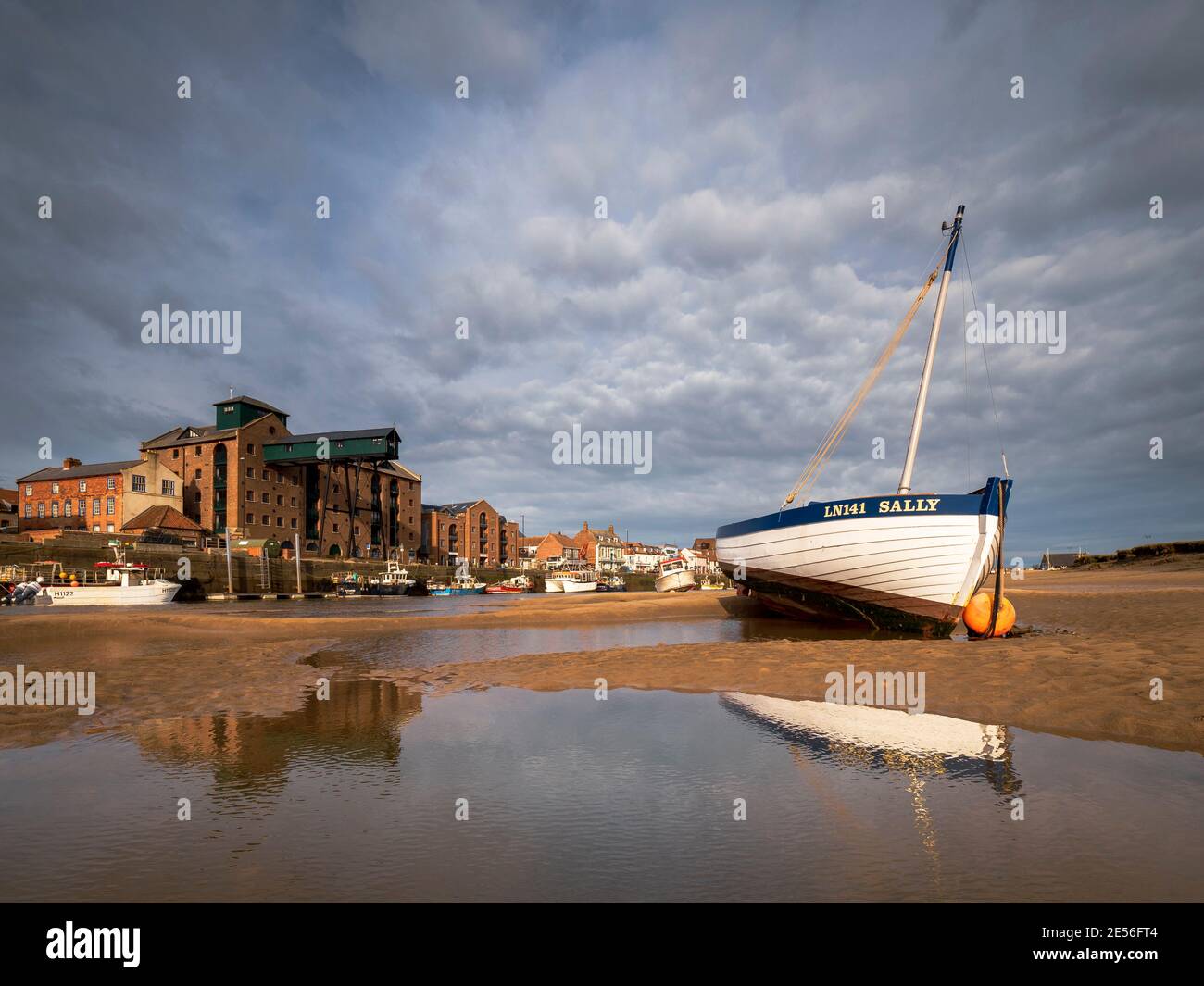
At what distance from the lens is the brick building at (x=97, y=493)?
8294 cm

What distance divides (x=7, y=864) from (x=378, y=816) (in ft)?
8.49

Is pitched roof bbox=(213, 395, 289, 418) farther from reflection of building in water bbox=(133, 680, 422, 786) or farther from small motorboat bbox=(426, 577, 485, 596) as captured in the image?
Answer: reflection of building in water bbox=(133, 680, 422, 786)

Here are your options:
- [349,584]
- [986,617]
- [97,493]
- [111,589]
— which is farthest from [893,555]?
[97,493]

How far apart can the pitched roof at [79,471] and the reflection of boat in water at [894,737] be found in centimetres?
9994

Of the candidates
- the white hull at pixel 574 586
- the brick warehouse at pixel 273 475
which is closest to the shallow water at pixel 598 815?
the white hull at pixel 574 586

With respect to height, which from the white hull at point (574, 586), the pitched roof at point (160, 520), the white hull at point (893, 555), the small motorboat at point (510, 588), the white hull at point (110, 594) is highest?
the pitched roof at point (160, 520)

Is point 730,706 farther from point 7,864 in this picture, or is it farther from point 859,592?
point 859,592

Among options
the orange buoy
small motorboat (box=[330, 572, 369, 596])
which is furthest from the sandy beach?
small motorboat (box=[330, 572, 369, 596])

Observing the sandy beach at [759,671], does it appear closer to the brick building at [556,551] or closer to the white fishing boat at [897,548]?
the white fishing boat at [897,548]

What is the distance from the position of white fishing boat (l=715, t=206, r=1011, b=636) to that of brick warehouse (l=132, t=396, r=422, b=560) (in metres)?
79.9

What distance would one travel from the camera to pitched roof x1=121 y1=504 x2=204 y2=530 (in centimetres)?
7975

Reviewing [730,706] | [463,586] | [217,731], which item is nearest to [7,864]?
[217,731]

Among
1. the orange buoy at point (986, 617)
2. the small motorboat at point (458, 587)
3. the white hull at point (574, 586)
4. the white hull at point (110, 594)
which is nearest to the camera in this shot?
the orange buoy at point (986, 617)

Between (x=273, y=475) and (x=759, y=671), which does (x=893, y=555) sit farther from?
(x=273, y=475)
